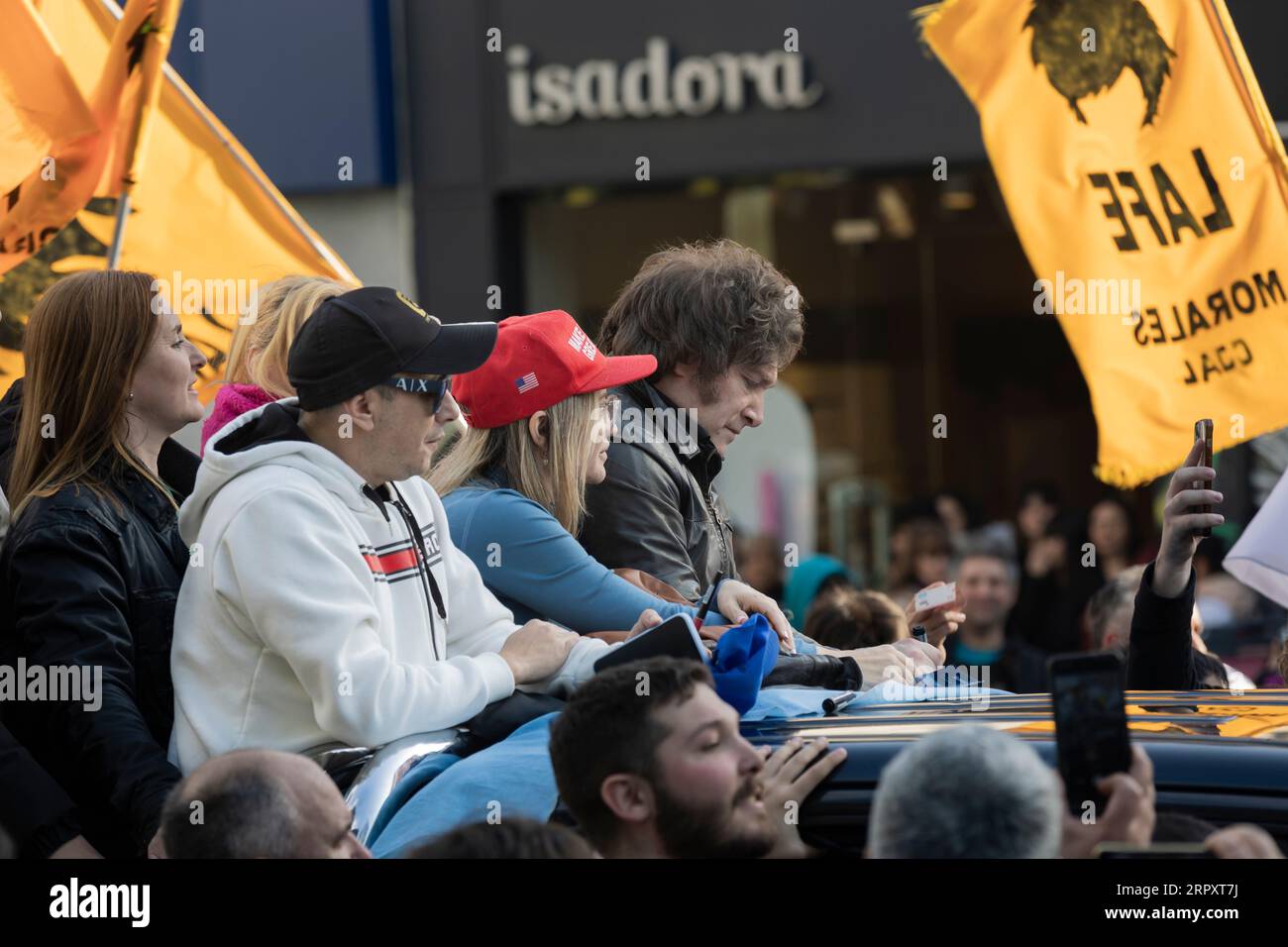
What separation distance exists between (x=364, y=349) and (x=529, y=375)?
0.66m

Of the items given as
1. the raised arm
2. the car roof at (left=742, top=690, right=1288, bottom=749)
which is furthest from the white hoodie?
the raised arm

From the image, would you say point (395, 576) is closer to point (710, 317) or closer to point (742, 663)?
point (742, 663)

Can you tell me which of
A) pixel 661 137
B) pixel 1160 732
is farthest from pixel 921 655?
pixel 661 137

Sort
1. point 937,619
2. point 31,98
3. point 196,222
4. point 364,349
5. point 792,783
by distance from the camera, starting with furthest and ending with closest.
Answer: point 196,222 → point 31,98 → point 937,619 → point 364,349 → point 792,783

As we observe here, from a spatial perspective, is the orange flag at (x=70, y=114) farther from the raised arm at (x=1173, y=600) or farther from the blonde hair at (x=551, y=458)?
the raised arm at (x=1173, y=600)

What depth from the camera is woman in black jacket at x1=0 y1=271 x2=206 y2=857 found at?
3408 millimetres

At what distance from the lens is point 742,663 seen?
3.36 m

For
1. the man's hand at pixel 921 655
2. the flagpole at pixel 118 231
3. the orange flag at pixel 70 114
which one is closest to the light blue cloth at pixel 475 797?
the man's hand at pixel 921 655

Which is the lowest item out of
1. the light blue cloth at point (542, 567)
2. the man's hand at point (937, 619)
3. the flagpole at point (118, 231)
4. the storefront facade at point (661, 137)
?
the man's hand at point (937, 619)

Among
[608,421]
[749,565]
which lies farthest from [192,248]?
[749,565]

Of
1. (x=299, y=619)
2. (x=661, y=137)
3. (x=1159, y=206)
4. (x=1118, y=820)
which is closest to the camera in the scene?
(x=1118, y=820)

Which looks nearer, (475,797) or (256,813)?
(256,813)

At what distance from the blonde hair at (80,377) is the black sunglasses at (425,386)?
2.21 ft

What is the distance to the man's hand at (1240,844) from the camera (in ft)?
7.70
